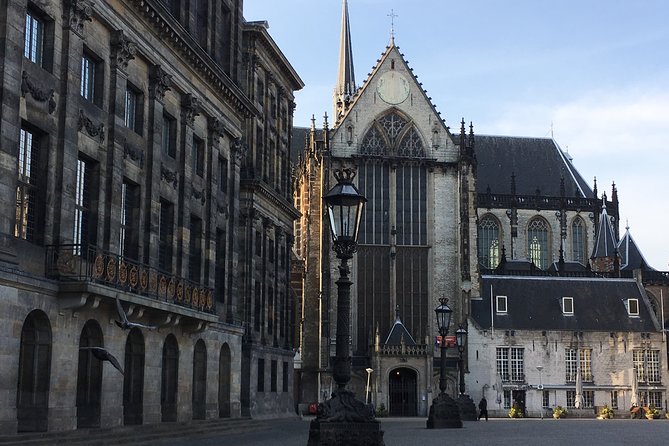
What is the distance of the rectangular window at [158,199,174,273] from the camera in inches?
1281

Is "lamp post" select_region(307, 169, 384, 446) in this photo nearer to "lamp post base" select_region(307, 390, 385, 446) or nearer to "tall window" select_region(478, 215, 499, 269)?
"lamp post base" select_region(307, 390, 385, 446)

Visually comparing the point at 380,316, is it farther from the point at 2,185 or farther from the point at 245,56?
the point at 2,185

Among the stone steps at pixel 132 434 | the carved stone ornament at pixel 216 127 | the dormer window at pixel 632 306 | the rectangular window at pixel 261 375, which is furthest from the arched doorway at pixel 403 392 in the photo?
the carved stone ornament at pixel 216 127

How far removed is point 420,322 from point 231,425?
43.0 metres

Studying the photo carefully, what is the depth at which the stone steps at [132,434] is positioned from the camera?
21.6 metres

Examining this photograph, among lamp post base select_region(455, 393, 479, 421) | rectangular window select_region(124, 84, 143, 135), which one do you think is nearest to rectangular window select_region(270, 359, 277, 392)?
lamp post base select_region(455, 393, 479, 421)

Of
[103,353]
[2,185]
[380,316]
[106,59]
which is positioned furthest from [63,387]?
[380,316]

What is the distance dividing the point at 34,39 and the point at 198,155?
13.6 metres

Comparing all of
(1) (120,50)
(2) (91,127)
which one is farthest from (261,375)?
(2) (91,127)

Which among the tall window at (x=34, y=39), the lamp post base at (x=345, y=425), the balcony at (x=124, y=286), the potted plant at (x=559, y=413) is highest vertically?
the tall window at (x=34, y=39)

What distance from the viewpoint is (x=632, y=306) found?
3194 inches

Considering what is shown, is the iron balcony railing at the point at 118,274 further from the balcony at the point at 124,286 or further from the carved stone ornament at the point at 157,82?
the carved stone ornament at the point at 157,82

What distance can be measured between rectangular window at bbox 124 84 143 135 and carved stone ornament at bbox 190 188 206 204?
16.4 ft

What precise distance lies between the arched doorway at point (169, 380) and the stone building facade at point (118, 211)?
Result: 50mm
